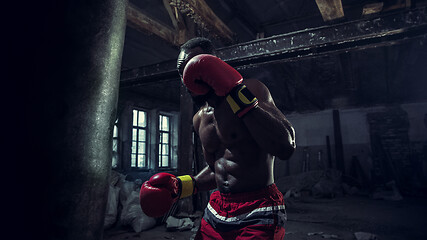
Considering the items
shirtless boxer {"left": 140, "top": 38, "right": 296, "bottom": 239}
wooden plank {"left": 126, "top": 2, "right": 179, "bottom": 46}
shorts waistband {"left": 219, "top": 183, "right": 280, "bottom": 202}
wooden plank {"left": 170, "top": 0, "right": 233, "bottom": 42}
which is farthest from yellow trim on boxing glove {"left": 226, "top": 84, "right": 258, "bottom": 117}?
wooden plank {"left": 126, "top": 2, "right": 179, "bottom": 46}

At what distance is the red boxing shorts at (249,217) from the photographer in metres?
1.49

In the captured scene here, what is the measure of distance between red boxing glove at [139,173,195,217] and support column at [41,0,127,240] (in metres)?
1.01

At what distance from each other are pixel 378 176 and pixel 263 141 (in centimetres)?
1066

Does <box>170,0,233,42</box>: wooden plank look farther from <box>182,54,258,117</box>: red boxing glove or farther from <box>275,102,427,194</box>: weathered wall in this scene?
<box>275,102,427,194</box>: weathered wall

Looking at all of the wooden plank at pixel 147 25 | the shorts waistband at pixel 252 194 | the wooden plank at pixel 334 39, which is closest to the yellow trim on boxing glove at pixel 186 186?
the shorts waistband at pixel 252 194

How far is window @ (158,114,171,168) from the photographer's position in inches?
400

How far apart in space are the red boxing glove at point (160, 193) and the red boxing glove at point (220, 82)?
0.67 m

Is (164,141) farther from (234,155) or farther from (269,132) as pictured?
(269,132)

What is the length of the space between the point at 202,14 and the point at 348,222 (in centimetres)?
457

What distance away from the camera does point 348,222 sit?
16.6 feet

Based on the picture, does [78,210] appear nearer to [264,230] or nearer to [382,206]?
[264,230]

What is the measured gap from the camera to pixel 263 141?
1.42m

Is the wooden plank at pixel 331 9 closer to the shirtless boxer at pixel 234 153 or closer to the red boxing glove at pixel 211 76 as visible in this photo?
the shirtless boxer at pixel 234 153

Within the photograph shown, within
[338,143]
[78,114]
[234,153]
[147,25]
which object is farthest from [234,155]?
[338,143]
